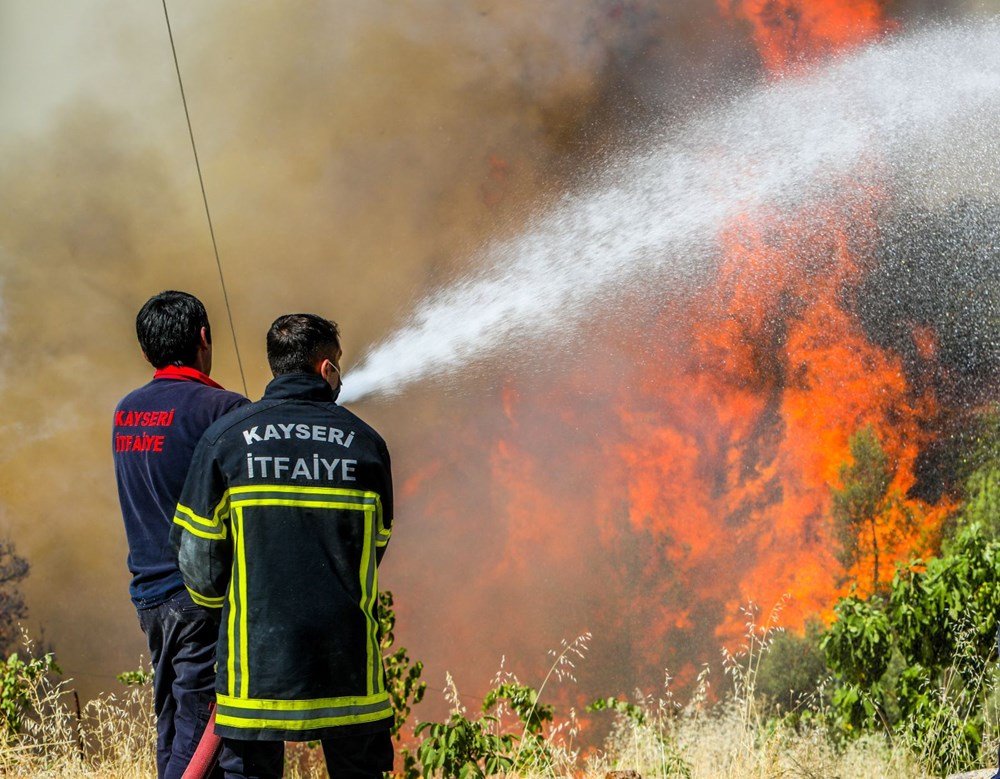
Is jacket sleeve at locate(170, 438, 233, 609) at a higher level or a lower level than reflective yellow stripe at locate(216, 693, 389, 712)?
higher

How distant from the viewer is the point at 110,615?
24.1 feet

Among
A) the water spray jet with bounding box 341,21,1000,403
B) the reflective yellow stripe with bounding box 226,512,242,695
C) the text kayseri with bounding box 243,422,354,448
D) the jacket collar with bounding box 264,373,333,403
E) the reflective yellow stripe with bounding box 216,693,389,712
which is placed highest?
the water spray jet with bounding box 341,21,1000,403

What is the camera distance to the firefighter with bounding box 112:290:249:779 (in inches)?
115

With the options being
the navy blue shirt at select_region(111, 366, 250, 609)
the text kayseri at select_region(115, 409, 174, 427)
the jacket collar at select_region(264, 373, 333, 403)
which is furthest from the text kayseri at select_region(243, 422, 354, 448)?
the text kayseri at select_region(115, 409, 174, 427)

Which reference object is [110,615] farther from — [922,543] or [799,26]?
[799,26]

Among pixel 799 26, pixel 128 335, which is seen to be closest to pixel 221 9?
pixel 128 335

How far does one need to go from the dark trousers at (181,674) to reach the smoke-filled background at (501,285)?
4.34 m

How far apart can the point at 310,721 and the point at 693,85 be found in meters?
5.94

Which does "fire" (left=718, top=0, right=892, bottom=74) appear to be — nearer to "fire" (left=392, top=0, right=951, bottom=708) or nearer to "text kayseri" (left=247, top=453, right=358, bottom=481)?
"fire" (left=392, top=0, right=951, bottom=708)

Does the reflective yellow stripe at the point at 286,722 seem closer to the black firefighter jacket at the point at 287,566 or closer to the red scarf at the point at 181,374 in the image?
the black firefighter jacket at the point at 287,566

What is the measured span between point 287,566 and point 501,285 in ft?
15.9

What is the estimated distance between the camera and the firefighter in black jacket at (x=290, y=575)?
253 centimetres

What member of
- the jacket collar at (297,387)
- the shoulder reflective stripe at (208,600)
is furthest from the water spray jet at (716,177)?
the shoulder reflective stripe at (208,600)

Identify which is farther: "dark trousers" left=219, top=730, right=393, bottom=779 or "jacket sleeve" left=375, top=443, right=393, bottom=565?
"jacket sleeve" left=375, top=443, right=393, bottom=565
